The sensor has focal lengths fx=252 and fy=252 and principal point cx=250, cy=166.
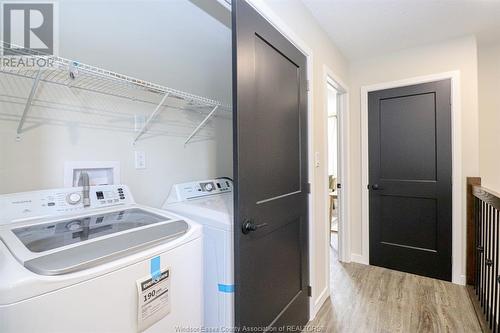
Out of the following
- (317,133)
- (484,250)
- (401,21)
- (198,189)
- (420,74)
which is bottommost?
(484,250)

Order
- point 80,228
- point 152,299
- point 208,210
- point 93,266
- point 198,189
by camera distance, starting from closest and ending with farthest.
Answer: point 93,266
point 152,299
point 80,228
point 208,210
point 198,189

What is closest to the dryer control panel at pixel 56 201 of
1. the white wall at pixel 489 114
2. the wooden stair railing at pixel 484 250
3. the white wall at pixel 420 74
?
the wooden stair railing at pixel 484 250

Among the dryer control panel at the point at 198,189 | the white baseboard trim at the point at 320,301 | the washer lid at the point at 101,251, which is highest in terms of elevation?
the dryer control panel at the point at 198,189

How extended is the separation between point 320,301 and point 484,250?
4.44 ft

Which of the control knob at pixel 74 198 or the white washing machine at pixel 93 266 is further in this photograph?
the control knob at pixel 74 198

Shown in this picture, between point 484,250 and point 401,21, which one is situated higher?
point 401,21

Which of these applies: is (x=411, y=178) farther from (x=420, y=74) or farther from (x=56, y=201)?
(x=56, y=201)

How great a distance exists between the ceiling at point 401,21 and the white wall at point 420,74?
11 cm

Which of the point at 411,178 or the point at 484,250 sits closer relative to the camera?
the point at 484,250

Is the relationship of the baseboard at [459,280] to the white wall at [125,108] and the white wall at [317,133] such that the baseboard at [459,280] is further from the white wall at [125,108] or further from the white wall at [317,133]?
the white wall at [125,108]

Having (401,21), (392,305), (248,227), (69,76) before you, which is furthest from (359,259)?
(69,76)

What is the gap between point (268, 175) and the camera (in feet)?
4.84

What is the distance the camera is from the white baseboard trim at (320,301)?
1.99 meters

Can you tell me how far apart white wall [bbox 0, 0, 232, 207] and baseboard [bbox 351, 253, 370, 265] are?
200 centimetres
